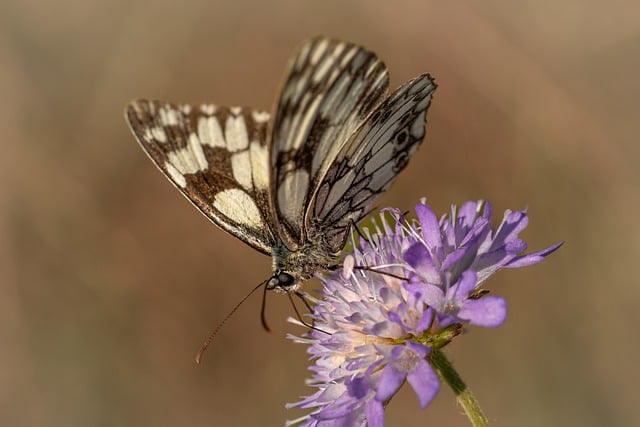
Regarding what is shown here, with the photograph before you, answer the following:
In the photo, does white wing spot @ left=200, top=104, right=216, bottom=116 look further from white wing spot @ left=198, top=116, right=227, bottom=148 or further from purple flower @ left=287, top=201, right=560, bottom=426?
purple flower @ left=287, top=201, right=560, bottom=426

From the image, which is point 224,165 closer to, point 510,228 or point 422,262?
point 422,262

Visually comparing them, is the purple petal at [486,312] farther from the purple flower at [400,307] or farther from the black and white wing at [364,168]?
the black and white wing at [364,168]

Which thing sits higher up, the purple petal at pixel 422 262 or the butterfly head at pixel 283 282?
the purple petal at pixel 422 262

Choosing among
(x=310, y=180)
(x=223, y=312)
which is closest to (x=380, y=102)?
(x=310, y=180)

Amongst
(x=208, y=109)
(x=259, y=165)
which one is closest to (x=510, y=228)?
(x=259, y=165)

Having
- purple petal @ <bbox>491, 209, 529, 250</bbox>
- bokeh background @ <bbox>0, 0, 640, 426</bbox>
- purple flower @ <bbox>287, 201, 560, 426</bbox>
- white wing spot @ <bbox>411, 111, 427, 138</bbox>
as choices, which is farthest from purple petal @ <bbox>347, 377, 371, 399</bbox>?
bokeh background @ <bbox>0, 0, 640, 426</bbox>

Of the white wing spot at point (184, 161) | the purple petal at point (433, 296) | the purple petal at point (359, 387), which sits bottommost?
the purple petal at point (359, 387)

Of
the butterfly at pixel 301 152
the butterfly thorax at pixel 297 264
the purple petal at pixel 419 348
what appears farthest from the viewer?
the butterfly thorax at pixel 297 264

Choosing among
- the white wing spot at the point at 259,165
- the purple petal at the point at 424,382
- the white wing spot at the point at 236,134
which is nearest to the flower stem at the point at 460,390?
the purple petal at the point at 424,382
